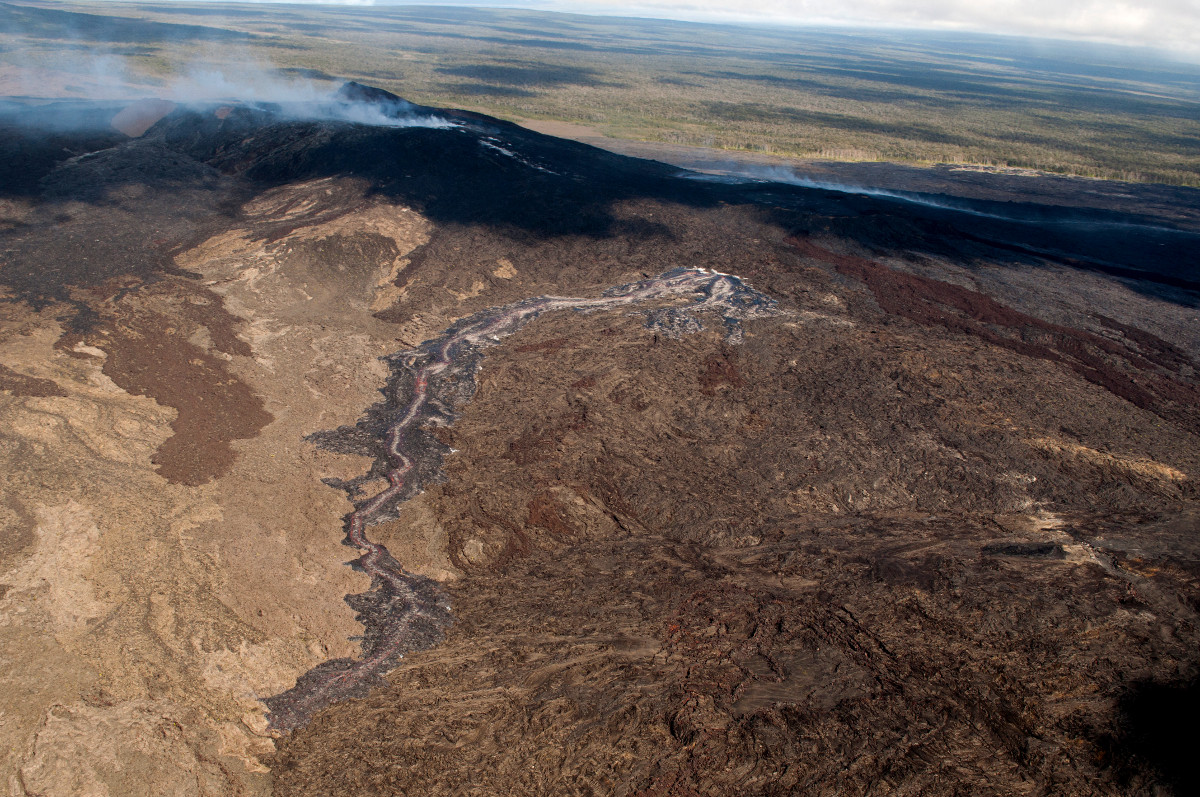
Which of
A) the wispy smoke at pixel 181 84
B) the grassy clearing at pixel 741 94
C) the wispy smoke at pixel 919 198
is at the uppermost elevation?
the grassy clearing at pixel 741 94

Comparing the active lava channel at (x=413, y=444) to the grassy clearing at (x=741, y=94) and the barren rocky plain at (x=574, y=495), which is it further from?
the grassy clearing at (x=741, y=94)

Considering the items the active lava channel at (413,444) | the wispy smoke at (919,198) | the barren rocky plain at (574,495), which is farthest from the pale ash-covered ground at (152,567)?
the wispy smoke at (919,198)

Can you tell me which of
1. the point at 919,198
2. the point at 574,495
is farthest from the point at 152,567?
the point at 919,198

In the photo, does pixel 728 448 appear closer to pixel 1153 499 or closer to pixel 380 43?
pixel 1153 499

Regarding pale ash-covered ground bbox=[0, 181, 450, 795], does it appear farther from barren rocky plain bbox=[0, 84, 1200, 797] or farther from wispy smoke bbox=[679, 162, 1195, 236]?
wispy smoke bbox=[679, 162, 1195, 236]

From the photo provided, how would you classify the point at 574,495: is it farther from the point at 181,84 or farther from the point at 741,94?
the point at 741,94

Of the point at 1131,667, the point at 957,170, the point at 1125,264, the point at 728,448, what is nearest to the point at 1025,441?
the point at 728,448

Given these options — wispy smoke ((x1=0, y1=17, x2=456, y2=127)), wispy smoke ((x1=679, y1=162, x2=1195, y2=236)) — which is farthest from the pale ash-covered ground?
wispy smoke ((x1=679, y1=162, x2=1195, y2=236))
